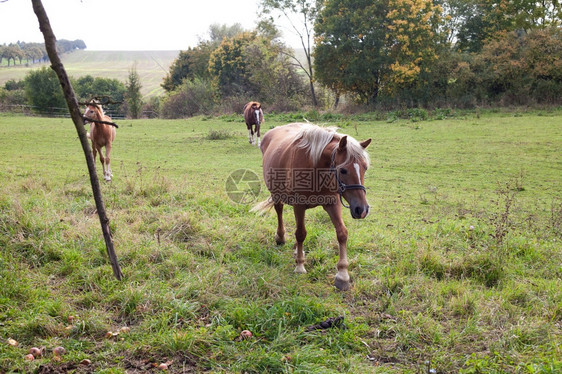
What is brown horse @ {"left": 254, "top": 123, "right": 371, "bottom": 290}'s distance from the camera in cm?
398

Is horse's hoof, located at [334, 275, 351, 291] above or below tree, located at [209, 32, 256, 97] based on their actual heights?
below

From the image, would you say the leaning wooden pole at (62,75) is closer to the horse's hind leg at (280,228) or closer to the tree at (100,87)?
the horse's hind leg at (280,228)

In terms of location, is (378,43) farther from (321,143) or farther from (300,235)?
(300,235)

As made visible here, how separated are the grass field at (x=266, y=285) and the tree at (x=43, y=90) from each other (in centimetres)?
3512

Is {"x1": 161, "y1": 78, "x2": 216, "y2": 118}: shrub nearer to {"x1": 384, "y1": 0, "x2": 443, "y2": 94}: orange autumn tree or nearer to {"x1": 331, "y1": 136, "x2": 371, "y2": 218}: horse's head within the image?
{"x1": 384, "y1": 0, "x2": 443, "y2": 94}: orange autumn tree

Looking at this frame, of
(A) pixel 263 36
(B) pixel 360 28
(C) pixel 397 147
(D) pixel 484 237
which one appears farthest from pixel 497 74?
(D) pixel 484 237

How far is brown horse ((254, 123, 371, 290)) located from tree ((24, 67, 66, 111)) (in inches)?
1591

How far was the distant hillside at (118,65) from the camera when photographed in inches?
2921

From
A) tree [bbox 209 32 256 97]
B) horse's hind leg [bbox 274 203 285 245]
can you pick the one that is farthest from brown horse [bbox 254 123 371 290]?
tree [bbox 209 32 256 97]

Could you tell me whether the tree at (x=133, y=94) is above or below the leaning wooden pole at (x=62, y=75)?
above

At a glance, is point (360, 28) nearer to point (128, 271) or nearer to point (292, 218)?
point (292, 218)

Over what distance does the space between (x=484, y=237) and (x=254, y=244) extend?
10.7 ft

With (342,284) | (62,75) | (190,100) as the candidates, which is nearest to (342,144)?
(342,284)

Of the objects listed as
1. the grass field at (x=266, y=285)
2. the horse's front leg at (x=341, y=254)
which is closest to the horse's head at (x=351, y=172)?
the horse's front leg at (x=341, y=254)
